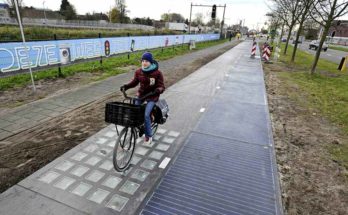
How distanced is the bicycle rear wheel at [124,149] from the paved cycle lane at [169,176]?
15 centimetres

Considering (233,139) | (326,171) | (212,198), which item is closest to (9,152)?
(212,198)

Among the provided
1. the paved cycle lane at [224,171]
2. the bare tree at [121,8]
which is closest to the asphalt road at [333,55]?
the paved cycle lane at [224,171]

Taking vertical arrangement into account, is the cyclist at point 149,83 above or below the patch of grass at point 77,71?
above

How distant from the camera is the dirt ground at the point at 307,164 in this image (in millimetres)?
3432

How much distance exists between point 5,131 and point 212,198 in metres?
4.55

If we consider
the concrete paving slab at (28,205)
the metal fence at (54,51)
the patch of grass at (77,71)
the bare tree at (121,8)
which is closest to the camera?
the concrete paving slab at (28,205)

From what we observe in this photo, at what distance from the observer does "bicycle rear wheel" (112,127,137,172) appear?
365 cm

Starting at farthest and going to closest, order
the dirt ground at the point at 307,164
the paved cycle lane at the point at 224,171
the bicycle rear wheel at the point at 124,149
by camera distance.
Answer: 1. the bicycle rear wheel at the point at 124,149
2. the dirt ground at the point at 307,164
3. the paved cycle lane at the point at 224,171

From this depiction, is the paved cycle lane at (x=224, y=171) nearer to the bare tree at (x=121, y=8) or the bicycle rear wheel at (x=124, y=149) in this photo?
the bicycle rear wheel at (x=124, y=149)

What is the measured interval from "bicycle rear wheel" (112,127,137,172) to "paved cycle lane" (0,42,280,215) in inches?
5.8

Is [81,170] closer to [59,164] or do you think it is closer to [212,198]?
[59,164]

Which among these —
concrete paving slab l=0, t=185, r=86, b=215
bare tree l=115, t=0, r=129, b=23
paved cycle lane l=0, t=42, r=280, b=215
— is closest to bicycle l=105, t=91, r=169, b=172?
paved cycle lane l=0, t=42, r=280, b=215

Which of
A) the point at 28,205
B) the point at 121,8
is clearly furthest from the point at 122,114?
the point at 121,8

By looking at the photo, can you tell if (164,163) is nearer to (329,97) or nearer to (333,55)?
(329,97)
